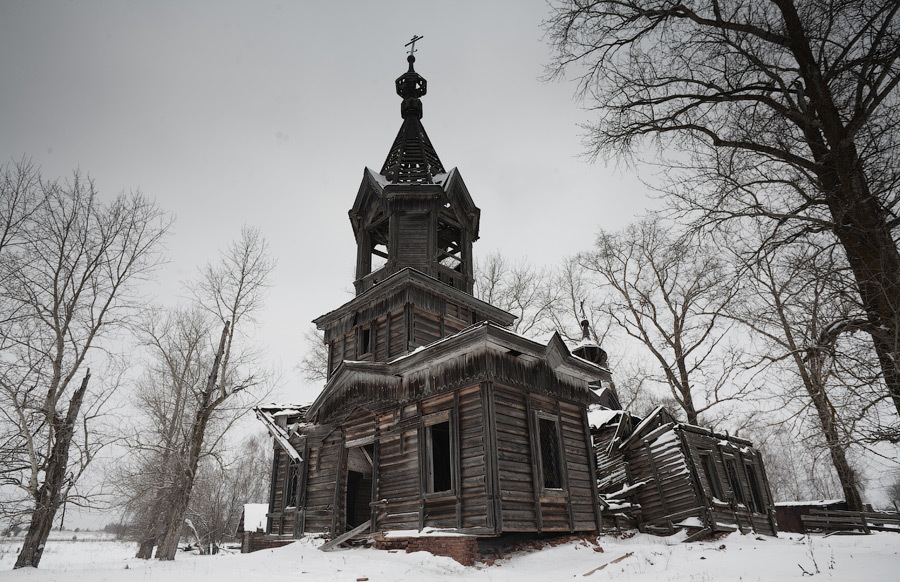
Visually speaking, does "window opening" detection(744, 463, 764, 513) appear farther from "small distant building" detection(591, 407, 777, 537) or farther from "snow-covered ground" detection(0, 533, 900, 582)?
"snow-covered ground" detection(0, 533, 900, 582)

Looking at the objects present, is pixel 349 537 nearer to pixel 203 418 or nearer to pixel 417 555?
pixel 417 555

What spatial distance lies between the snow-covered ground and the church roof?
14659 mm


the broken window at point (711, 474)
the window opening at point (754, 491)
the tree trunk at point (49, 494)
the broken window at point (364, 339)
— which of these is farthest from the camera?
the window opening at point (754, 491)

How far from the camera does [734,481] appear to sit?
20.9 m

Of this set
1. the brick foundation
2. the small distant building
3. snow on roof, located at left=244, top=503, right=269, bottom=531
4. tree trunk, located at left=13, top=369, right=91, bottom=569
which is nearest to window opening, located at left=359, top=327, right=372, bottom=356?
the brick foundation

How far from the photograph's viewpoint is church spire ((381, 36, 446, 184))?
2209 centimetres

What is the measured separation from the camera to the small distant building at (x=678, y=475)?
18125 millimetres

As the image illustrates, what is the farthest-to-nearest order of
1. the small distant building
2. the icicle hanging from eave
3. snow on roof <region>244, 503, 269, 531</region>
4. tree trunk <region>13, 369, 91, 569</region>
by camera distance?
snow on roof <region>244, 503, 269, 531</region>, the icicle hanging from eave, the small distant building, tree trunk <region>13, 369, 91, 569</region>

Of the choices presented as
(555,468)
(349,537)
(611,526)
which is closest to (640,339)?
(611,526)

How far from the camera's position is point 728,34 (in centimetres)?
780

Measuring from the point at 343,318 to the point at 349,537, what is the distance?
28.4ft

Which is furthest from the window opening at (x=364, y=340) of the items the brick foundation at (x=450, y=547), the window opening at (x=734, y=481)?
the window opening at (x=734, y=481)

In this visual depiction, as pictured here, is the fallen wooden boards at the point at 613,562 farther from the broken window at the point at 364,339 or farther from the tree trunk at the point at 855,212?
the broken window at the point at 364,339

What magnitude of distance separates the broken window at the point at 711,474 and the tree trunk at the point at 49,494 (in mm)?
20844
